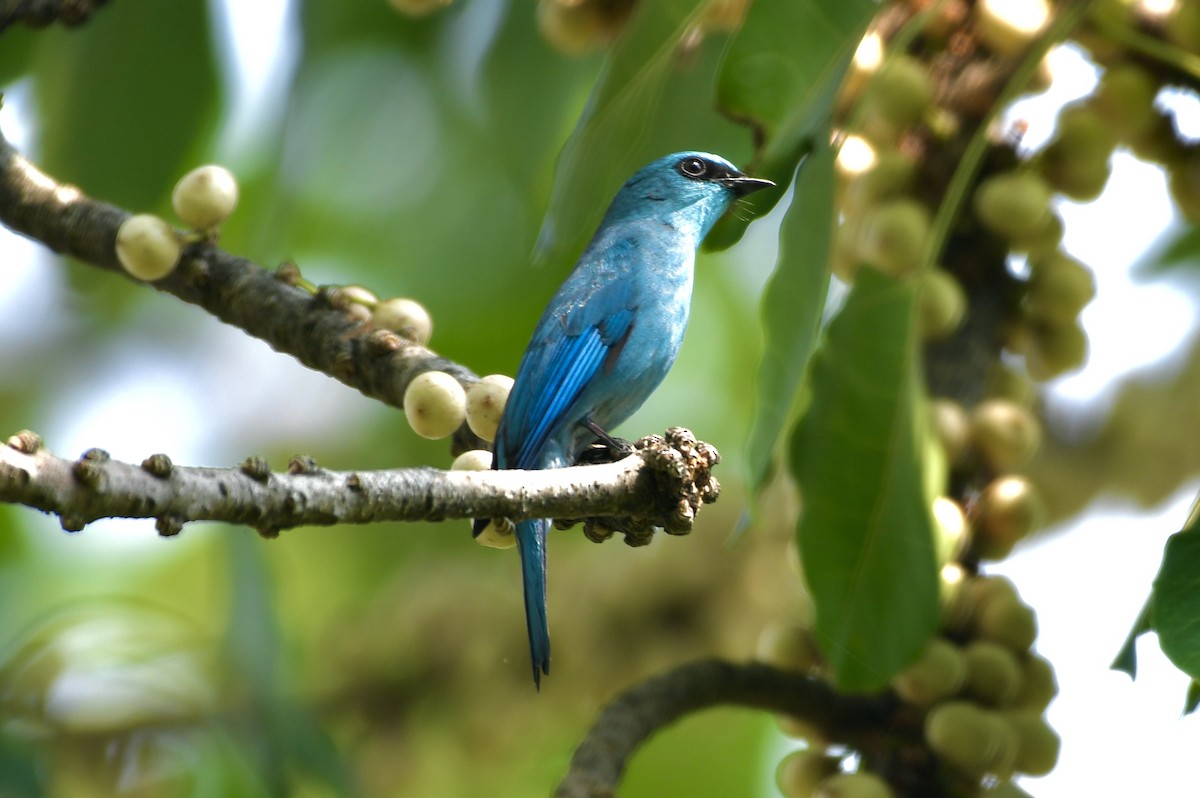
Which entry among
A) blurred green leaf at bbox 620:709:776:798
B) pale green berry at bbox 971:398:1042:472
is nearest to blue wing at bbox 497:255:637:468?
pale green berry at bbox 971:398:1042:472

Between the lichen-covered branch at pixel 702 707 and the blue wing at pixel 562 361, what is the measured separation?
0.55 metres

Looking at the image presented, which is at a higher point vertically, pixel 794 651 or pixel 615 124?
pixel 615 124

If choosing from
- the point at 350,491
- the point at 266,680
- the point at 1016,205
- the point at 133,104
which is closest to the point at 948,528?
the point at 1016,205

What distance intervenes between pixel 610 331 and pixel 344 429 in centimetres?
249

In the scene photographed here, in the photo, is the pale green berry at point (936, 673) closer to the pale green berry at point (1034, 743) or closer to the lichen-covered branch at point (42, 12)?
the pale green berry at point (1034, 743)

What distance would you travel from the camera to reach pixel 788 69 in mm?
2641

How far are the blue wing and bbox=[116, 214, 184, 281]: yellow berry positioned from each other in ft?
2.45

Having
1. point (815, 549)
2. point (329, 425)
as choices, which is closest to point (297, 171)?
point (329, 425)

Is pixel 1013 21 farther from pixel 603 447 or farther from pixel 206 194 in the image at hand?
pixel 206 194

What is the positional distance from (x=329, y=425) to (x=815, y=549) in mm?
2751

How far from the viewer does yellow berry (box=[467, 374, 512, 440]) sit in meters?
2.50

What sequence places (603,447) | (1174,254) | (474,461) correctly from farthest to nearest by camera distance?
(1174,254), (603,447), (474,461)

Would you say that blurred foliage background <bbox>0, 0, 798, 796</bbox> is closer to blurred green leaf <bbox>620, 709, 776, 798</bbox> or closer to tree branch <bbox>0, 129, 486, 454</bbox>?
blurred green leaf <bbox>620, 709, 776, 798</bbox>

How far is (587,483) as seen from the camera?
1989 mm
